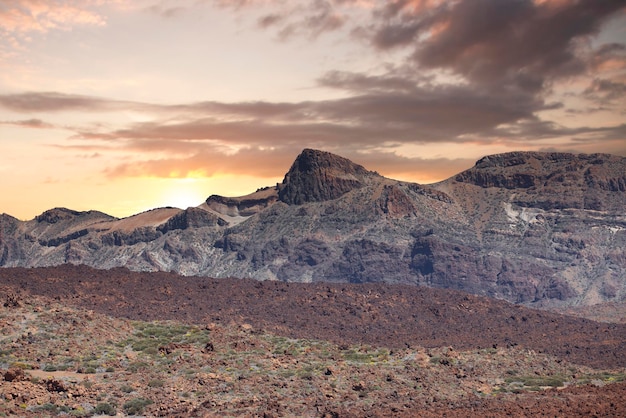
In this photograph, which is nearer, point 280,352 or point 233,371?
point 233,371

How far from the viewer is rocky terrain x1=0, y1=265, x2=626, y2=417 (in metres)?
74.9

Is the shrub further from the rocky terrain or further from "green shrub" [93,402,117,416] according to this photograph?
"green shrub" [93,402,117,416]

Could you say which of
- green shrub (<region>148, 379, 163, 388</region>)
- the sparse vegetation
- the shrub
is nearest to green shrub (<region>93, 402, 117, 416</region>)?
the sparse vegetation

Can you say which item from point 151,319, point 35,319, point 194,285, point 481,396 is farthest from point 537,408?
point 194,285

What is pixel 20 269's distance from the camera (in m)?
136

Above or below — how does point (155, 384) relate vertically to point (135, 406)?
above

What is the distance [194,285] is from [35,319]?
47.2 meters

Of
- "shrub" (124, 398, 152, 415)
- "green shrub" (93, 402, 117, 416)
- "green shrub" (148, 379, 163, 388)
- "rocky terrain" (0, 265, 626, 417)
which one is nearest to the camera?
"green shrub" (93, 402, 117, 416)

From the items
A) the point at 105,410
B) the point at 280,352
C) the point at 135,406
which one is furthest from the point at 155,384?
the point at 280,352

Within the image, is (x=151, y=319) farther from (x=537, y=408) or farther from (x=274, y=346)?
(x=537, y=408)

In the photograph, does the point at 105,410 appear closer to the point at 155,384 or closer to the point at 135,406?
the point at 135,406

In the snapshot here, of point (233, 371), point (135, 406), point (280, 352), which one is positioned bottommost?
point (135, 406)

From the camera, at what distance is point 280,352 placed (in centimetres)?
9894

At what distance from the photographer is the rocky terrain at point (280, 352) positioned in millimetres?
74938
